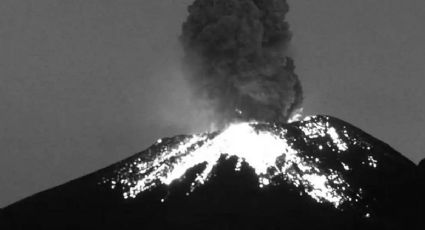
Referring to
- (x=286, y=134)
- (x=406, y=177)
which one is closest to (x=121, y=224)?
(x=286, y=134)

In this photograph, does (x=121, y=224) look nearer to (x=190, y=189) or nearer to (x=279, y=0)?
(x=190, y=189)

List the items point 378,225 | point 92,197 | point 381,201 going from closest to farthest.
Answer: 1. point 378,225
2. point 381,201
3. point 92,197

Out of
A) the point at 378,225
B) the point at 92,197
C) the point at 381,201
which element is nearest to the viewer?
the point at 378,225

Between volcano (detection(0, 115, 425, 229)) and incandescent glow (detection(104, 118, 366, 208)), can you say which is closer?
volcano (detection(0, 115, 425, 229))

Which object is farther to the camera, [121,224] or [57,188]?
[57,188]
